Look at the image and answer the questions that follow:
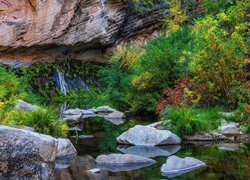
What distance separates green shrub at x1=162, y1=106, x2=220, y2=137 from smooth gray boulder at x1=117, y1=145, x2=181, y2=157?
1.12m

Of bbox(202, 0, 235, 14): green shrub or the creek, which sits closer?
the creek

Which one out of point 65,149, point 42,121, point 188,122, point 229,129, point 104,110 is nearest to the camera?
point 65,149

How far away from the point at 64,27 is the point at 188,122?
52.6ft

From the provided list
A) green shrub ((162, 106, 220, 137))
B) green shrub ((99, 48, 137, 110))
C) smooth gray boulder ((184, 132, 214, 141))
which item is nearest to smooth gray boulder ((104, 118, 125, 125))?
green shrub ((99, 48, 137, 110))

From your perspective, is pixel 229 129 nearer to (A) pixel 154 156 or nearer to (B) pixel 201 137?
(B) pixel 201 137

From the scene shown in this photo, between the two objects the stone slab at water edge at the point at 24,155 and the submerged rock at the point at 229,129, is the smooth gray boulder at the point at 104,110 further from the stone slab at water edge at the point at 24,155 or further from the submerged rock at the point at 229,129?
the stone slab at water edge at the point at 24,155

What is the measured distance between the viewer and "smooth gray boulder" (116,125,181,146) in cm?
1160

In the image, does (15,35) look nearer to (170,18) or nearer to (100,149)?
(170,18)

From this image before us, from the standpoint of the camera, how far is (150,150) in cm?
1096

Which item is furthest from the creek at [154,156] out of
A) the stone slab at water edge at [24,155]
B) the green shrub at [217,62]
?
the green shrub at [217,62]

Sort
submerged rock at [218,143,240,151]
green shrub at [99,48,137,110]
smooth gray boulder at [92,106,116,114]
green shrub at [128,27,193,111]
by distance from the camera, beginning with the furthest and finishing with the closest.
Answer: green shrub at [99,48,137,110]
smooth gray boulder at [92,106,116,114]
green shrub at [128,27,193,111]
submerged rock at [218,143,240,151]

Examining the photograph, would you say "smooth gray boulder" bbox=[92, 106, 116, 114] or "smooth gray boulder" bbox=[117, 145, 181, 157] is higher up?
"smooth gray boulder" bbox=[92, 106, 116, 114]

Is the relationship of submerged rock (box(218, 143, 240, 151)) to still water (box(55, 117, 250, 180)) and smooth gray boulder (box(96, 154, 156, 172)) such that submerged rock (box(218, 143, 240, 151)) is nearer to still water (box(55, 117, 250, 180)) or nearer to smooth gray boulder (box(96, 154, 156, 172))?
still water (box(55, 117, 250, 180))

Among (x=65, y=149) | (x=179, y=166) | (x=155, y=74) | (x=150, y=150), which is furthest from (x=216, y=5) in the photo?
(x=179, y=166)
